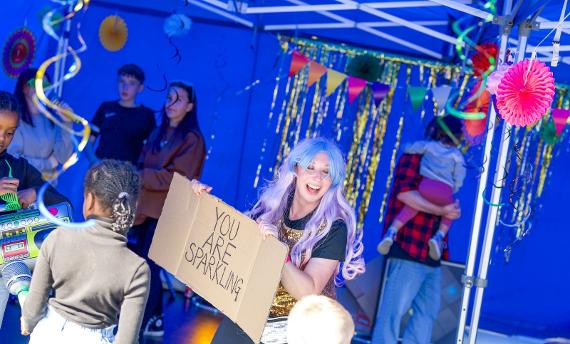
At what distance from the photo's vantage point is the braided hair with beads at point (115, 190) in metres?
2.84

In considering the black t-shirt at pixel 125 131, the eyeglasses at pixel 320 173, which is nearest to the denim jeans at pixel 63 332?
the eyeglasses at pixel 320 173

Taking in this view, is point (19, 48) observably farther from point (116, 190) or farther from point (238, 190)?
point (116, 190)

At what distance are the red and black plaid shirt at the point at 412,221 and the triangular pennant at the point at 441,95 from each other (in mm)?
848

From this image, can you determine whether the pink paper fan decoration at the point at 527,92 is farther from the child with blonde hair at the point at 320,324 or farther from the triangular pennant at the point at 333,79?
the triangular pennant at the point at 333,79

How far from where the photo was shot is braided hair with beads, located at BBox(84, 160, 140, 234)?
112 inches

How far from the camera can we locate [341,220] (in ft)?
9.93

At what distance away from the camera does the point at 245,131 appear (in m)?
7.02

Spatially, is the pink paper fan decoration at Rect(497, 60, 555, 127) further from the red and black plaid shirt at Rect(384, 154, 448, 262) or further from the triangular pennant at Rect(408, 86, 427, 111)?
the triangular pennant at Rect(408, 86, 427, 111)

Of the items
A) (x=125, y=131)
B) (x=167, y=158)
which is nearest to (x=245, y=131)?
(x=125, y=131)

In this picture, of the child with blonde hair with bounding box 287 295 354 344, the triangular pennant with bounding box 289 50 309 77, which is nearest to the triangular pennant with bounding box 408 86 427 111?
the triangular pennant with bounding box 289 50 309 77

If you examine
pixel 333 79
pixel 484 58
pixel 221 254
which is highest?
pixel 484 58

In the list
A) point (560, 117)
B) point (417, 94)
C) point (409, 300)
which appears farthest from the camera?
point (417, 94)

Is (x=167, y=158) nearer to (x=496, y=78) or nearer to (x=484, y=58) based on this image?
(x=484, y=58)

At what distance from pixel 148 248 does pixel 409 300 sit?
5.09 ft
